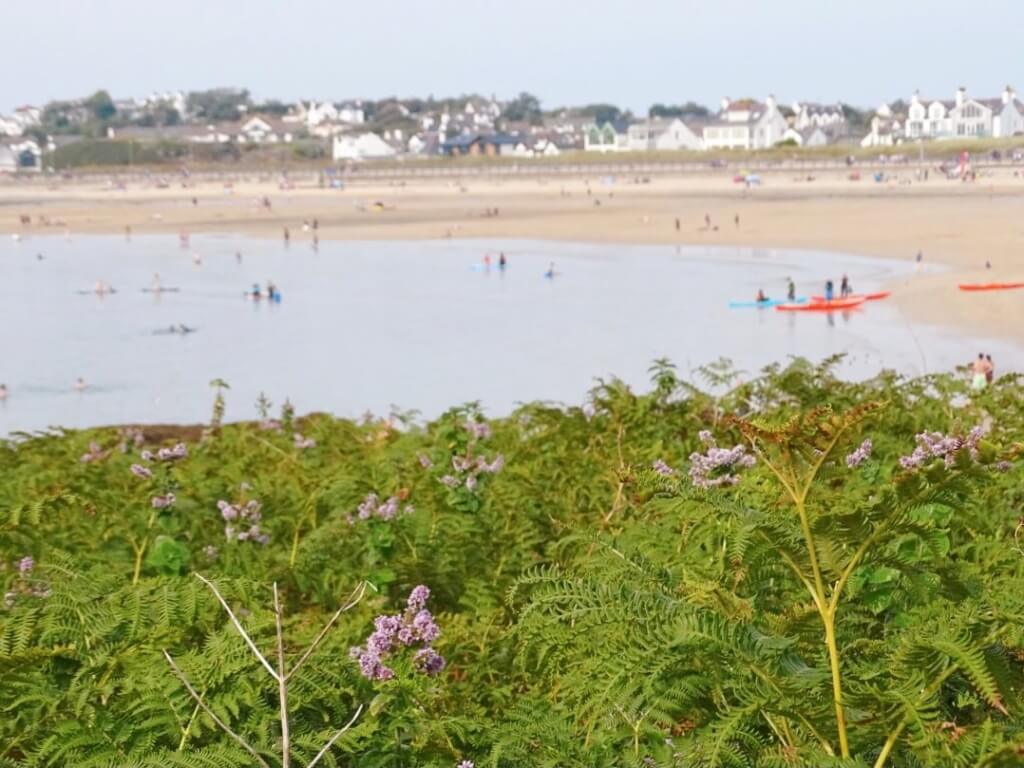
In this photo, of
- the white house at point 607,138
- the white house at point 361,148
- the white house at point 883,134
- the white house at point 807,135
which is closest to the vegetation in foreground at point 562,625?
the white house at point 807,135

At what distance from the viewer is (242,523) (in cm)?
573

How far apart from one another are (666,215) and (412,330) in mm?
41002

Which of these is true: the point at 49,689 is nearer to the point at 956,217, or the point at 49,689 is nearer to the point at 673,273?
the point at 673,273

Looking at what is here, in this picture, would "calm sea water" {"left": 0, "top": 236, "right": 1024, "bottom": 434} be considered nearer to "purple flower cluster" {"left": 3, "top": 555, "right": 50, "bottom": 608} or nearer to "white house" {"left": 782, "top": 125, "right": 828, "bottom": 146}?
"purple flower cluster" {"left": 3, "top": 555, "right": 50, "bottom": 608}

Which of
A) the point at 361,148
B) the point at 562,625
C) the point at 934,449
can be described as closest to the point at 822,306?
the point at 934,449

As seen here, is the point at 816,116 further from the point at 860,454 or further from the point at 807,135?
the point at 860,454

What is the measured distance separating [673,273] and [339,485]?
3999 centimetres

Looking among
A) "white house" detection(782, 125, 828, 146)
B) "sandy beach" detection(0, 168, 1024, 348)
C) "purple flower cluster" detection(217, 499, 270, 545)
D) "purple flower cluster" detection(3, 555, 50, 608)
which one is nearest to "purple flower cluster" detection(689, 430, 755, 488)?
"purple flower cluster" detection(217, 499, 270, 545)

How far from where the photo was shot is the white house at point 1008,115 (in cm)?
16362

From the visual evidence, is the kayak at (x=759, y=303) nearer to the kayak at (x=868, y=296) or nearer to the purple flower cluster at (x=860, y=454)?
the kayak at (x=868, y=296)

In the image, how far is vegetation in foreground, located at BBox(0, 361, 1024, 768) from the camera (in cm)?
291

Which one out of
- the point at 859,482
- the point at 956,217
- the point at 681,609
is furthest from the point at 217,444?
the point at 956,217

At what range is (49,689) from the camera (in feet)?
11.6

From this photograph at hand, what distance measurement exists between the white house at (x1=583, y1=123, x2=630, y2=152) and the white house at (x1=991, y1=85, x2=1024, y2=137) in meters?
44.5
